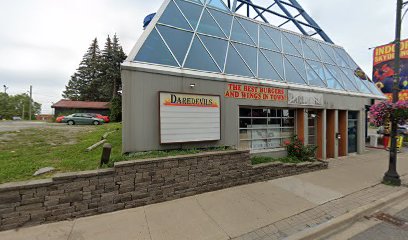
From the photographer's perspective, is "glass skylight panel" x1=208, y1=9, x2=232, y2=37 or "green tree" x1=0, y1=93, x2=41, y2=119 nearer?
"glass skylight panel" x1=208, y1=9, x2=232, y2=37

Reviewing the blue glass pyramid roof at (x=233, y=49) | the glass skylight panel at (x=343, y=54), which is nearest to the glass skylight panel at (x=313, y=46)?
the blue glass pyramid roof at (x=233, y=49)

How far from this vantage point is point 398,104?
6.62 metres

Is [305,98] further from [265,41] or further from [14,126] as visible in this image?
[14,126]

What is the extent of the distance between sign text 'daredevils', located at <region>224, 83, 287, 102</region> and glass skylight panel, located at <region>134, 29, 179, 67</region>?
7.71 ft

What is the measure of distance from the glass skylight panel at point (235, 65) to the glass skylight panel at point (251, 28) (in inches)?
80.4

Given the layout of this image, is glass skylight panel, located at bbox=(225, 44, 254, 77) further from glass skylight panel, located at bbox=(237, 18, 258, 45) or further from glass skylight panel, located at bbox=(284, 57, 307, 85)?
glass skylight panel, located at bbox=(284, 57, 307, 85)

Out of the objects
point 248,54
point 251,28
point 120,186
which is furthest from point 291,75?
point 120,186

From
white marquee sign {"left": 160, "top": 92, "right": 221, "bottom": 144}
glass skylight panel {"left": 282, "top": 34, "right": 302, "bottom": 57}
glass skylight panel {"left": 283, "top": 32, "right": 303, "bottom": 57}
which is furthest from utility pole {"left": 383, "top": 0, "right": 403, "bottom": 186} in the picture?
white marquee sign {"left": 160, "top": 92, "right": 221, "bottom": 144}

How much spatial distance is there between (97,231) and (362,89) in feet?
54.5

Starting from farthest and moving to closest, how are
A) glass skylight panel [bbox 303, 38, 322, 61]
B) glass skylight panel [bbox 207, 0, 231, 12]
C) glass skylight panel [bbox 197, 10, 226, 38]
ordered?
glass skylight panel [bbox 303, 38, 322, 61]
glass skylight panel [bbox 207, 0, 231, 12]
glass skylight panel [bbox 197, 10, 226, 38]

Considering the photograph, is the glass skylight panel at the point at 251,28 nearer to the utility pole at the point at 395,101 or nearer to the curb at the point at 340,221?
the utility pole at the point at 395,101

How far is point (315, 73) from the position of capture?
11.4 meters

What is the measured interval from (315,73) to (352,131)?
15.7 feet

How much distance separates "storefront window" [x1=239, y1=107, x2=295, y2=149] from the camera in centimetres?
851
